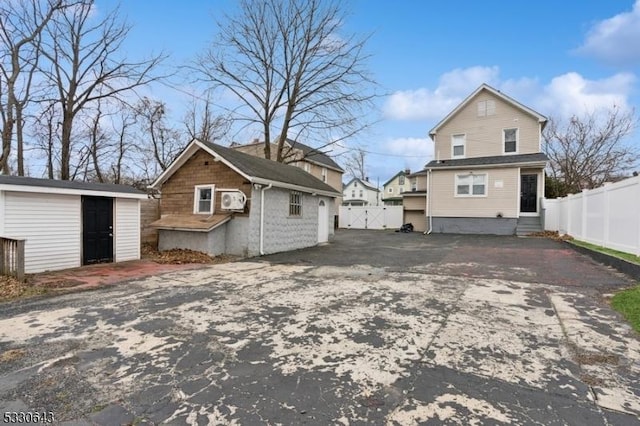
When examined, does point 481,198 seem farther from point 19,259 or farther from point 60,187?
point 19,259

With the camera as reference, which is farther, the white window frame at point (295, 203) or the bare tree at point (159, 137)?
the bare tree at point (159, 137)

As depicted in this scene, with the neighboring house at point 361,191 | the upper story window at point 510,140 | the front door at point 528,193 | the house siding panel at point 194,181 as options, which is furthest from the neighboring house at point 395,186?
the house siding panel at point 194,181

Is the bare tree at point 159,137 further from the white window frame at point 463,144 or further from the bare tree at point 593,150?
the bare tree at point 593,150

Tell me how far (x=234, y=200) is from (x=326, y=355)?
27.2ft

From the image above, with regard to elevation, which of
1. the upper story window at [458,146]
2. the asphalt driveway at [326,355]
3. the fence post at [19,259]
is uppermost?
the upper story window at [458,146]

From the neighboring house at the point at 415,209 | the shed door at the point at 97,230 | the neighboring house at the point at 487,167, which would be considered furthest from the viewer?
the neighboring house at the point at 415,209

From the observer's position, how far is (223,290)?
6609 mm

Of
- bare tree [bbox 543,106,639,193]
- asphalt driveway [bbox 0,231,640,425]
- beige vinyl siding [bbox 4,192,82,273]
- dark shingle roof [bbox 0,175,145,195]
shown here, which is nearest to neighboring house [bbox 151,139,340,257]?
dark shingle roof [bbox 0,175,145,195]

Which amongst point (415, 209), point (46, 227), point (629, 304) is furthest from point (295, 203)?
point (415, 209)

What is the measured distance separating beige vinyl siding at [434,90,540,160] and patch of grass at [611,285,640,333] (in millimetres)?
15521

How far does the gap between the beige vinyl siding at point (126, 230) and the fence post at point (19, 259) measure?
Answer: 311 cm

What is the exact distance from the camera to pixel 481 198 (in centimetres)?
1928

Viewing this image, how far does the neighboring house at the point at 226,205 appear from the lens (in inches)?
443

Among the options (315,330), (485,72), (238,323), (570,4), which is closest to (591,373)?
(315,330)
